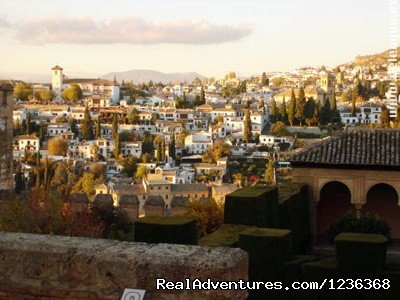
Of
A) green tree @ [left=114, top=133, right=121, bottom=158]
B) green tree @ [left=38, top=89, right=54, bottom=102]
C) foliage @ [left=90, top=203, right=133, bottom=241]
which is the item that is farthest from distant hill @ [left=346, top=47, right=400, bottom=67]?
foliage @ [left=90, top=203, right=133, bottom=241]

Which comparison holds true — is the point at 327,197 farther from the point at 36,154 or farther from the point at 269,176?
the point at 36,154

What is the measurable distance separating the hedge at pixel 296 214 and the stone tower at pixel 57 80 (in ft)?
329

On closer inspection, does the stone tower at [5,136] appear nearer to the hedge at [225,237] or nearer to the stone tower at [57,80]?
the hedge at [225,237]

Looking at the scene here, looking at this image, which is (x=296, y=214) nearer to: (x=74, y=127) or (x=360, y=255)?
(x=360, y=255)

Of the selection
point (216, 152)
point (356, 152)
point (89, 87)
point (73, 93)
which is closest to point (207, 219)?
point (356, 152)

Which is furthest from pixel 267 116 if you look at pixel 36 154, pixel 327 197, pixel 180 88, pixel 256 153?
pixel 327 197

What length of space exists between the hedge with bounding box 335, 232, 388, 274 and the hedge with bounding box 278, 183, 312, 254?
2.71 m

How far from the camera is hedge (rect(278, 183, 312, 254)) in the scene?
31.0 feet

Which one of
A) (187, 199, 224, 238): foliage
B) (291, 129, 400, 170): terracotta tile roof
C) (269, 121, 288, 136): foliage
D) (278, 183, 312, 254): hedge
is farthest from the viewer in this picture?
(269, 121, 288, 136): foliage

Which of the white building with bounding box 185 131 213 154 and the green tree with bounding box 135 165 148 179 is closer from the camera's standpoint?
the green tree with bounding box 135 165 148 179

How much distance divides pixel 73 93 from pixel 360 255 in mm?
98344

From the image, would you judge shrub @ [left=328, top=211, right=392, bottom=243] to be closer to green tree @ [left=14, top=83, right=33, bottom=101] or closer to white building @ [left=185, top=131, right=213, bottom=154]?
white building @ [left=185, top=131, right=213, bottom=154]

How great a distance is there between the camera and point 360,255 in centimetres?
632

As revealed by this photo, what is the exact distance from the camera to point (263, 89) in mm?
124188
